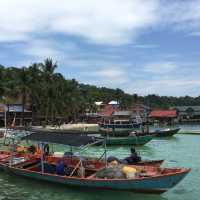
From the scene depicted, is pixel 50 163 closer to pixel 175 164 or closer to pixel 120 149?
pixel 175 164

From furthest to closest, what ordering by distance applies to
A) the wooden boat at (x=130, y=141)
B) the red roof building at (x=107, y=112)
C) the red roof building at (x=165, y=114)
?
the red roof building at (x=165, y=114)
the red roof building at (x=107, y=112)
the wooden boat at (x=130, y=141)

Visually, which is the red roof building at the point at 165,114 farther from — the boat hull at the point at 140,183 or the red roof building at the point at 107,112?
the boat hull at the point at 140,183

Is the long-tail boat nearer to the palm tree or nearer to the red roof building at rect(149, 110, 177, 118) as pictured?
the palm tree

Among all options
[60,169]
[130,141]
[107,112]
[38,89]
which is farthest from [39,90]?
[60,169]

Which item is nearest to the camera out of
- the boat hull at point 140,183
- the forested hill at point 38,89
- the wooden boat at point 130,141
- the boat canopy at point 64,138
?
the boat hull at point 140,183

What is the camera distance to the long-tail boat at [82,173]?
19.4 metres

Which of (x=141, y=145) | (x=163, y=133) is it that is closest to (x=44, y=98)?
(x=163, y=133)

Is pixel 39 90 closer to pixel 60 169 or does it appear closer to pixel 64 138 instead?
pixel 64 138

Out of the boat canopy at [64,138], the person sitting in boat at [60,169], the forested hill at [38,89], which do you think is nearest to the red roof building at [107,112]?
the forested hill at [38,89]

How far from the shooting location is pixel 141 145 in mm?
48844

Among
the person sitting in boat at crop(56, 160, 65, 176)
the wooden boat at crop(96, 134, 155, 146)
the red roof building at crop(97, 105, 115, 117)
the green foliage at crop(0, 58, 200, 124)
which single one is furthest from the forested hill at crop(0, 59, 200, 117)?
the person sitting in boat at crop(56, 160, 65, 176)

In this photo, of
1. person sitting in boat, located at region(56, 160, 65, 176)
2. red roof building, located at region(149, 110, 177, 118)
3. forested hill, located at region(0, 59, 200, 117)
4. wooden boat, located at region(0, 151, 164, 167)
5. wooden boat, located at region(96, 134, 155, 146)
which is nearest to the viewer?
person sitting in boat, located at region(56, 160, 65, 176)

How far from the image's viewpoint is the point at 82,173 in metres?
21.4

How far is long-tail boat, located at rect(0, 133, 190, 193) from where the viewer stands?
19.4 m
